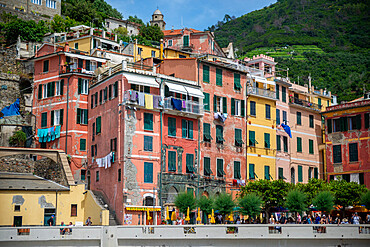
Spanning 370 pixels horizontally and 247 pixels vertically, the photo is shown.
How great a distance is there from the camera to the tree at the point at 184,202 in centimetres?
4025

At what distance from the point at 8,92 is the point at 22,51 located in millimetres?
7099

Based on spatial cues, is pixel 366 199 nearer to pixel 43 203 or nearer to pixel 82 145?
pixel 82 145

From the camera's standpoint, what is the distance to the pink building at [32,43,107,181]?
50.8 m

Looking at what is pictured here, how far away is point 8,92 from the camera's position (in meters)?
57.4

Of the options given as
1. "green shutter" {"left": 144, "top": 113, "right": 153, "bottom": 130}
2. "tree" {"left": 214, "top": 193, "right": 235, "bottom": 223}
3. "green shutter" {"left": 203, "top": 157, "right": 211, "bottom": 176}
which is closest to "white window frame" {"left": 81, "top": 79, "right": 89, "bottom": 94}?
"green shutter" {"left": 144, "top": 113, "right": 153, "bottom": 130}

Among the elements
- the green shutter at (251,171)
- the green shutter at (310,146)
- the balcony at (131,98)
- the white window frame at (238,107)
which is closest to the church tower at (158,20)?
the green shutter at (310,146)

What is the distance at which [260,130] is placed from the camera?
54.4 m

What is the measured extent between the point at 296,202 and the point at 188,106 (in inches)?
492

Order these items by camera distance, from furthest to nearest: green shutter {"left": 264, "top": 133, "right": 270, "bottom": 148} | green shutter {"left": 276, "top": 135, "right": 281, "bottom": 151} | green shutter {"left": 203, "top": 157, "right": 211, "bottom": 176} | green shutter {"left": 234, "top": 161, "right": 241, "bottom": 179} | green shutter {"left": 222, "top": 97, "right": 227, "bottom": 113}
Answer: green shutter {"left": 276, "top": 135, "right": 281, "bottom": 151}
green shutter {"left": 264, "top": 133, "right": 270, "bottom": 148}
green shutter {"left": 222, "top": 97, "right": 227, "bottom": 113}
green shutter {"left": 234, "top": 161, "right": 241, "bottom": 179}
green shutter {"left": 203, "top": 157, "right": 211, "bottom": 176}

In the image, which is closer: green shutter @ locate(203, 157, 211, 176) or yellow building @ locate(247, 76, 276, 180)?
green shutter @ locate(203, 157, 211, 176)

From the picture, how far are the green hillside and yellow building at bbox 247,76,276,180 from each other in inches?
1942

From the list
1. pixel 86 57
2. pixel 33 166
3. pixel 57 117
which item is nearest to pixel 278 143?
pixel 86 57

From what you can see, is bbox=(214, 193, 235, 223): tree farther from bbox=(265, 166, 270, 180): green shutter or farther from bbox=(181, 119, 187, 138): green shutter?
bbox=(265, 166, 270, 180): green shutter

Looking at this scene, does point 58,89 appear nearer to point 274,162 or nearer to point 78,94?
point 78,94
